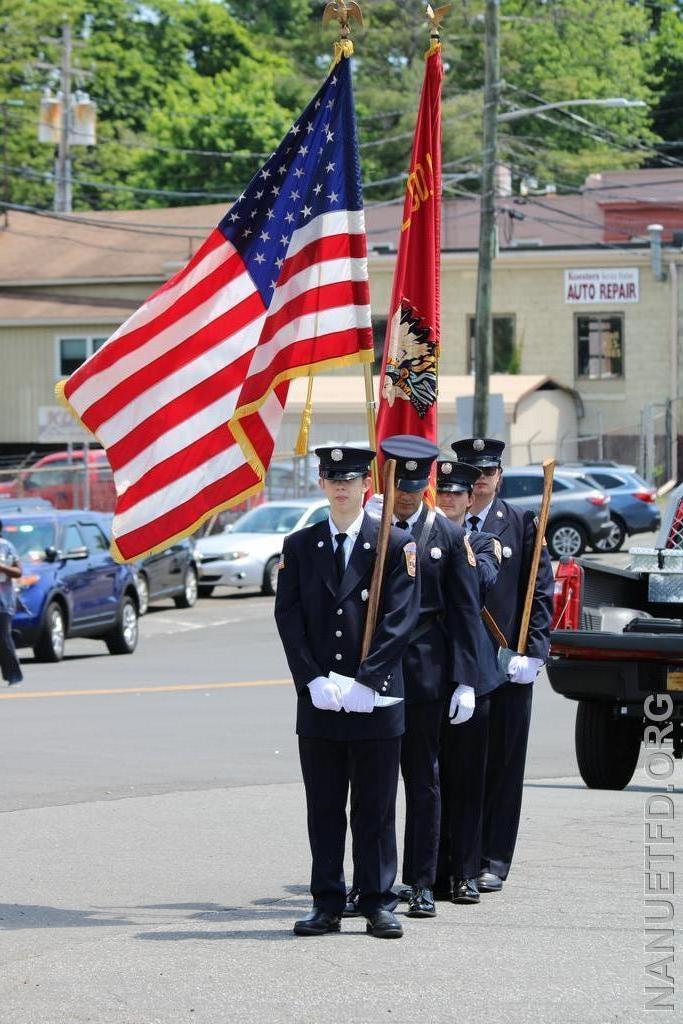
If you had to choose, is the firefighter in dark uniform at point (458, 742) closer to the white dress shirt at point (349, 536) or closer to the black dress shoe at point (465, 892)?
the black dress shoe at point (465, 892)

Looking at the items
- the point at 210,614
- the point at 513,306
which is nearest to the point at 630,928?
the point at 210,614

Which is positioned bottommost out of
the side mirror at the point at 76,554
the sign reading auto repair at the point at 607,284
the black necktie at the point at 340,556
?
the side mirror at the point at 76,554

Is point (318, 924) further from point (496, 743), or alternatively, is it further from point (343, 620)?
point (496, 743)

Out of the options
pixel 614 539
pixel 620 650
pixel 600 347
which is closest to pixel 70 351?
pixel 600 347

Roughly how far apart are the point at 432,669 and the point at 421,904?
3.23ft

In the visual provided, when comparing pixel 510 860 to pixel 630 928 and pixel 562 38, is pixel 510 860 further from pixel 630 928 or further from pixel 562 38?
pixel 562 38

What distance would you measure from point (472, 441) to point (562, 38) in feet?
244

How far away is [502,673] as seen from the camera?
28.0 feet

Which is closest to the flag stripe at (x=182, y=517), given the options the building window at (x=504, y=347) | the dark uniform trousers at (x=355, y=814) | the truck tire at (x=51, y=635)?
the dark uniform trousers at (x=355, y=814)

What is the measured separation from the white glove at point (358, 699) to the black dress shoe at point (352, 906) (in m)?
0.88

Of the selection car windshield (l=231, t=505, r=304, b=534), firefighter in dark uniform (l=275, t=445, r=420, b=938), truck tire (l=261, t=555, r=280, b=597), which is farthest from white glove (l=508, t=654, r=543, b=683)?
car windshield (l=231, t=505, r=304, b=534)

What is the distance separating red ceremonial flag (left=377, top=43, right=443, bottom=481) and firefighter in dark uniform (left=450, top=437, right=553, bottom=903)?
1.50ft

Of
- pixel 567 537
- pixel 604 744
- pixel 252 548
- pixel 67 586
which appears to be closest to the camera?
pixel 604 744

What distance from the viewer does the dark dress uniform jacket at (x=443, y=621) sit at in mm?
7895
